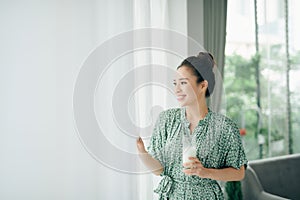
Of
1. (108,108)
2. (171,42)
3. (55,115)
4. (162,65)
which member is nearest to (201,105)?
(162,65)

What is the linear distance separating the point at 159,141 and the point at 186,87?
0.25m

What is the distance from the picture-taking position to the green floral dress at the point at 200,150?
4.67 ft

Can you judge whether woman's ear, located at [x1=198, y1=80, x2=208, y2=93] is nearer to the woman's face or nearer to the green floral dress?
the woman's face

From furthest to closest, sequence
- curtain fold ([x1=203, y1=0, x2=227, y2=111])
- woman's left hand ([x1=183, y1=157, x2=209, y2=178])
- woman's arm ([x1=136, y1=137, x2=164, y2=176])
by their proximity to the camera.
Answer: curtain fold ([x1=203, y1=0, x2=227, y2=111]) < woman's arm ([x1=136, y1=137, x2=164, y2=176]) < woman's left hand ([x1=183, y1=157, x2=209, y2=178])

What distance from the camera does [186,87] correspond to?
4.43 ft

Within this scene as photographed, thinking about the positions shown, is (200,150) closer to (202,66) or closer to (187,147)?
(187,147)

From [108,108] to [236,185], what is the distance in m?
0.90

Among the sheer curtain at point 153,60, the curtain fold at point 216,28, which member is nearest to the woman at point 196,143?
the sheer curtain at point 153,60

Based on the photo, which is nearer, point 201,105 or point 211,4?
point 201,105

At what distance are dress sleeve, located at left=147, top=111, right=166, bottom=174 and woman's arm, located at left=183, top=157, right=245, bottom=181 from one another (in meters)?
0.14

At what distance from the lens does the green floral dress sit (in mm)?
1424

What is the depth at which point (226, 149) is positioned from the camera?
1.43m

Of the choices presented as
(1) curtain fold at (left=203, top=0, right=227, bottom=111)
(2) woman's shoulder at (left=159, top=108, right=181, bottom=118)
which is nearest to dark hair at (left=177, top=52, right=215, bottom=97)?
(2) woman's shoulder at (left=159, top=108, right=181, bottom=118)

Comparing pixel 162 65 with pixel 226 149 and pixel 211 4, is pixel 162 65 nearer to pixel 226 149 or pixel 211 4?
pixel 226 149
